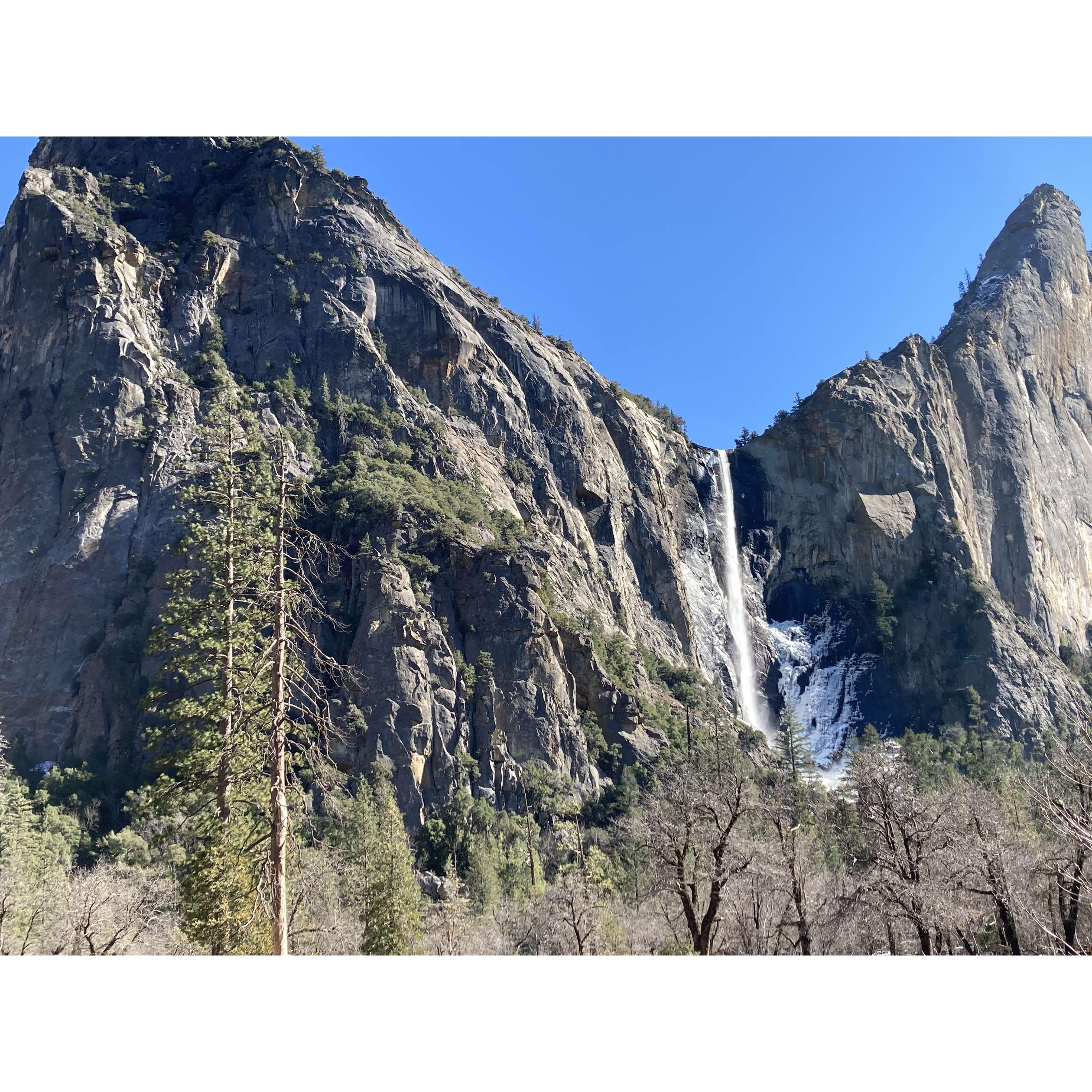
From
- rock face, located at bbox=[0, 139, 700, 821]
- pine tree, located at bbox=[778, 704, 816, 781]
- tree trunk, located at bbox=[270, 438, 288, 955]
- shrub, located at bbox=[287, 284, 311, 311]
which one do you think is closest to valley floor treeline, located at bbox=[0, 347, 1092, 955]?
tree trunk, located at bbox=[270, 438, 288, 955]

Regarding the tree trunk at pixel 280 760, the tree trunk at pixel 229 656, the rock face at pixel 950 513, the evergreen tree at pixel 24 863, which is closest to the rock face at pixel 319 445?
the evergreen tree at pixel 24 863

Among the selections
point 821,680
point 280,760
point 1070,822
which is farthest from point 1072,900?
point 821,680

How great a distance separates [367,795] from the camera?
38844 millimetres

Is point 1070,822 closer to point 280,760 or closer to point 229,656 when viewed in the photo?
point 280,760

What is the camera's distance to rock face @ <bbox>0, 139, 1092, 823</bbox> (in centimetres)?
4806

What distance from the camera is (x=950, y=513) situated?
8556 centimetres

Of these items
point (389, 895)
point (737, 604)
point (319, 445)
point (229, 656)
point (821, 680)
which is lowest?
point (389, 895)

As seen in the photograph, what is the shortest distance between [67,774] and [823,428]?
78481 mm

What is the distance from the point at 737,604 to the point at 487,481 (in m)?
33.0

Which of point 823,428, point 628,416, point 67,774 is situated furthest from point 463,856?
point 823,428

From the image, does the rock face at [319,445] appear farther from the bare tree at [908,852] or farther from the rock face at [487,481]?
the bare tree at [908,852]

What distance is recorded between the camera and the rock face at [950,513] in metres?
77.4

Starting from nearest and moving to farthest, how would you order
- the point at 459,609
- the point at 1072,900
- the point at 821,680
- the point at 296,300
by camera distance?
1. the point at 1072,900
2. the point at 459,609
3. the point at 296,300
4. the point at 821,680

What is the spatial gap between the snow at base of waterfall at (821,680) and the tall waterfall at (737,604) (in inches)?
132
